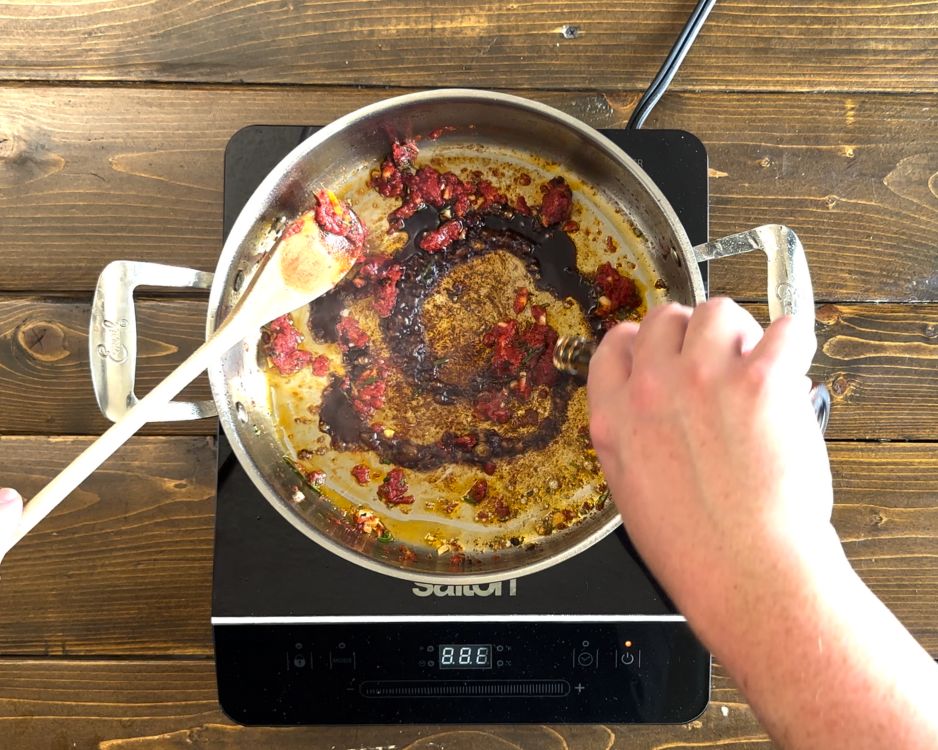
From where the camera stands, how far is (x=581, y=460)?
930 millimetres

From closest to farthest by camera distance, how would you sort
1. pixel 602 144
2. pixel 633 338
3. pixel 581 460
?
pixel 633 338
pixel 602 144
pixel 581 460

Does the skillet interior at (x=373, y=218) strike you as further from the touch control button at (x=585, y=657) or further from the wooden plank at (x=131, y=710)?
the wooden plank at (x=131, y=710)

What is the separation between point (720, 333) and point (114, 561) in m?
0.83

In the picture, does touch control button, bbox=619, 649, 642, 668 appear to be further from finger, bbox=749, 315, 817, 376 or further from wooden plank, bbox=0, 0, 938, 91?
wooden plank, bbox=0, 0, 938, 91

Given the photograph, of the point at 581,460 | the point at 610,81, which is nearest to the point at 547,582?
the point at 581,460

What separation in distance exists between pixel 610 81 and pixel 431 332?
423 millimetres

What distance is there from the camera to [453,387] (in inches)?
36.6

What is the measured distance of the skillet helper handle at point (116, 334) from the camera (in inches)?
29.2

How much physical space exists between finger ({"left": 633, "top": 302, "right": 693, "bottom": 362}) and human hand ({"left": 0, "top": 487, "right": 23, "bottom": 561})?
58 centimetres

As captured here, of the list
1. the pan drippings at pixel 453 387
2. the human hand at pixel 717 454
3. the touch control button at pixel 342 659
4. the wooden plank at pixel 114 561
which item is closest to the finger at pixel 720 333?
the human hand at pixel 717 454

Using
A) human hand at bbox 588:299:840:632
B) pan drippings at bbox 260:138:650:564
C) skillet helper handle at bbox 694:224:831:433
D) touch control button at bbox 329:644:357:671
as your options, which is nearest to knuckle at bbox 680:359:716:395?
human hand at bbox 588:299:840:632

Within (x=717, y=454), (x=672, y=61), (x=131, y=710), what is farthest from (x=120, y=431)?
(x=672, y=61)

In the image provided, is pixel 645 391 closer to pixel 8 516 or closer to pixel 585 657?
pixel 585 657

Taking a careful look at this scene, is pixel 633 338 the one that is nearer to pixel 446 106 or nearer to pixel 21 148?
pixel 446 106
